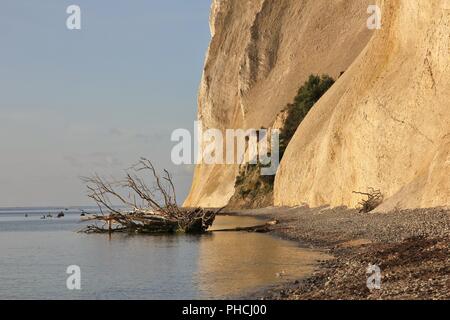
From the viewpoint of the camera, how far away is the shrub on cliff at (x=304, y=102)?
6519cm

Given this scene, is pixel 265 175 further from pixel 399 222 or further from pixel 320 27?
pixel 399 222

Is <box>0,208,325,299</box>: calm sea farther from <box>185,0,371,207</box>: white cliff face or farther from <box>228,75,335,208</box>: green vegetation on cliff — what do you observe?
<box>185,0,371,207</box>: white cliff face

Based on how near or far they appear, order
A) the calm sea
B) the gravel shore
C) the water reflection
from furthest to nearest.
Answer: the water reflection → the calm sea → the gravel shore

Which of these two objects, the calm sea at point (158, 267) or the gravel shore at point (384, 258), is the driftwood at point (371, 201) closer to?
the gravel shore at point (384, 258)

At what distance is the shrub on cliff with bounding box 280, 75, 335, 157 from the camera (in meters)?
65.2

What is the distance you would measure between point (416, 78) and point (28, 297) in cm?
2305

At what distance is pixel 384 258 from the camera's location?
17.1 metres

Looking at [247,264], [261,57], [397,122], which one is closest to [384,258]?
[247,264]

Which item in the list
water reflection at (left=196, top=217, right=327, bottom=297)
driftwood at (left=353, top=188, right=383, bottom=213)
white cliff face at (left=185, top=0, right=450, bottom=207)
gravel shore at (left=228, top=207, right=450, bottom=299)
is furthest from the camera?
driftwood at (left=353, top=188, right=383, bottom=213)

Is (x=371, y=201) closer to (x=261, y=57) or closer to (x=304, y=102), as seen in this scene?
(x=304, y=102)

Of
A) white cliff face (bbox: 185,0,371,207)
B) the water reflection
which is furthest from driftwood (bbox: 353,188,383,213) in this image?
white cliff face (bbox: 185,0,371,207)

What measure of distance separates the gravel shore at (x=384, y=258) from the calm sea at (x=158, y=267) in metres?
1.05

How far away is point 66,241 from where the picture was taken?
122ft

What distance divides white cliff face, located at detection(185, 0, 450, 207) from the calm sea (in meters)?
7.58
